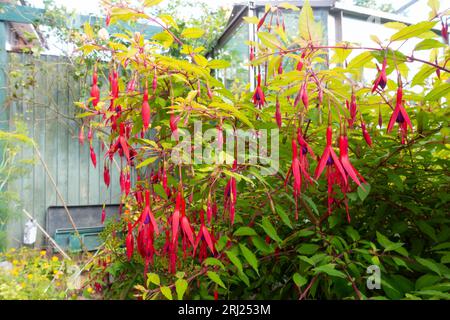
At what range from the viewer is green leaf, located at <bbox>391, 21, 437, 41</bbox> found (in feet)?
1.36

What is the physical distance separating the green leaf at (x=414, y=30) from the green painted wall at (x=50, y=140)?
103 inches

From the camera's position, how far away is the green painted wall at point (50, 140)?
284cm

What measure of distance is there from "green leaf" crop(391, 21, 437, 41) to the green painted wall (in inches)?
103

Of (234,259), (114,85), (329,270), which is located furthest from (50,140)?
(329,270)

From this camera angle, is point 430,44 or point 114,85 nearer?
point 430,44

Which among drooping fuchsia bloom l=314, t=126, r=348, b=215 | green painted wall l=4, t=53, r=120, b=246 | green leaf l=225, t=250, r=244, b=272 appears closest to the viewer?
drooping fuchsia bloom l=314, t=126, r=348, b=215

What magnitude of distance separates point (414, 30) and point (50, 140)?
9.94 ft

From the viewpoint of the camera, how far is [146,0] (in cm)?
51

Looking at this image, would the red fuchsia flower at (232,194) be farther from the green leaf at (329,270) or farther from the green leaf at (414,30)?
the green leaf at (414,30)

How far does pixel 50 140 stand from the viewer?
2961 millimetres

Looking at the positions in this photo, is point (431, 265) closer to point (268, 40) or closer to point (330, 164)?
point (330, 164)

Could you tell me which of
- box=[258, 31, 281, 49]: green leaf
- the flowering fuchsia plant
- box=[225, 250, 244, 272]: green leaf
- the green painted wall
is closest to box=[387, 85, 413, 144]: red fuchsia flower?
the flowering fuchsia plant

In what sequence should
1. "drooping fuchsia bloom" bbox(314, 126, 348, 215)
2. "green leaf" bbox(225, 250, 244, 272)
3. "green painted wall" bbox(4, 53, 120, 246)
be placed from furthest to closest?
"green painted wall" bbox(4, 53, 120, 246), "green leaf" bbox(225, 250, 244, 272), "drooping fuchsia bloom" bbox(314, 126, 348, 215)

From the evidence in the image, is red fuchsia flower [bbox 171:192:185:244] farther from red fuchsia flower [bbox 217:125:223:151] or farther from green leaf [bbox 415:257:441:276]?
green leaf [bbox 415:257:441:276]
